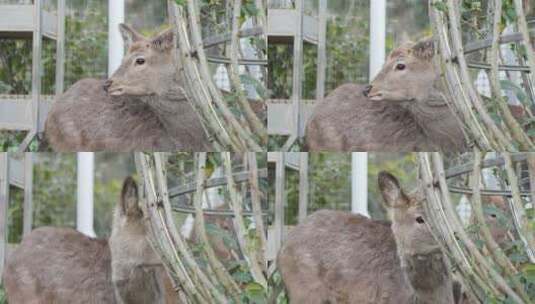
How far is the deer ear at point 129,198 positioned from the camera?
5871 millimetres

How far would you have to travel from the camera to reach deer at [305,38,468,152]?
5.87m

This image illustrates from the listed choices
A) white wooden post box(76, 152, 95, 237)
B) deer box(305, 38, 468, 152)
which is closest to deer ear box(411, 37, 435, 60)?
deer box(305, 38, 468, 152)

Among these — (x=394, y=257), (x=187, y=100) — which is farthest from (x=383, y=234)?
(x=187, y=100)

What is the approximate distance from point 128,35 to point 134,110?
0.97ft

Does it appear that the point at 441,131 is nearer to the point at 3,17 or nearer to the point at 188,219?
the point at 188,219

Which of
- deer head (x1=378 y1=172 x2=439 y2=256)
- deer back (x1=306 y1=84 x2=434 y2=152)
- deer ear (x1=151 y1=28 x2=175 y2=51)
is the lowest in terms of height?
deer head (x1=378 y1=172 x2=439 y2=256)

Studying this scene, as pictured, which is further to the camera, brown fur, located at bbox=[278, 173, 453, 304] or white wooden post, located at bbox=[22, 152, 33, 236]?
white wooden post, located at bbox=[22, 152, 33, 236]

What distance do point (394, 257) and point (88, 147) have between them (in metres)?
1.28

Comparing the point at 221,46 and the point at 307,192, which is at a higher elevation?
the point at 221,46

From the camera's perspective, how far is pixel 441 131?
19.3 ft

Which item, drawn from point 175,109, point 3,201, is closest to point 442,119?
point 175,109

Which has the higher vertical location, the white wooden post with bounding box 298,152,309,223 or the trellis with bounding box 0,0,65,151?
the trellis with bounding box 0,0,65,151

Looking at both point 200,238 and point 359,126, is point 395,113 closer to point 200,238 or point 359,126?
point 359,126

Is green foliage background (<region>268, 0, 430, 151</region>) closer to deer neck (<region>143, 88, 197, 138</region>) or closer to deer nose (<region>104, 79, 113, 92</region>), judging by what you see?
deer neck (<region>143, 88, 197, 138</region>)
